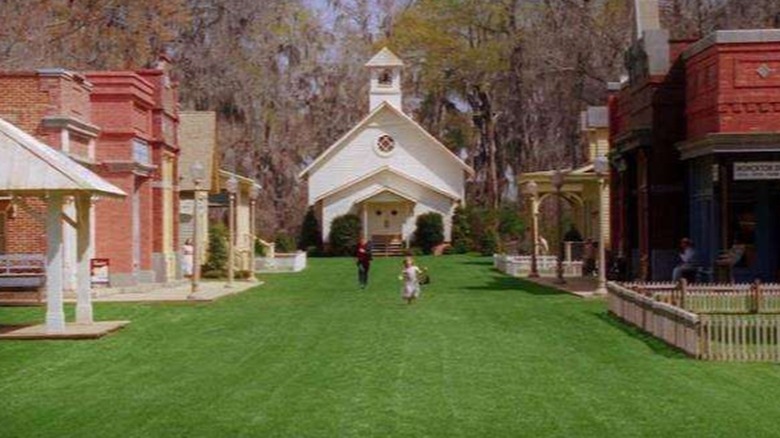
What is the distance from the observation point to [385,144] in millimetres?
71000

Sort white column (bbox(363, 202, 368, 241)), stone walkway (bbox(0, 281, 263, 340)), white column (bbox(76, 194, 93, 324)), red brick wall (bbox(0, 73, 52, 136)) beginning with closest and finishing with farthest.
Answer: stone walkway (bbox(0, 281, 263, 340)), white column (bbox(76, 194, 93, 324)), red brick wall (bbox(0, 73, 52, 136)), white column (bbox(363, 202, 368, 241))

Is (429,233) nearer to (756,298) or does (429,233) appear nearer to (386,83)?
(386,83)

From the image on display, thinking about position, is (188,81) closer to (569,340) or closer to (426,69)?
(426,69)

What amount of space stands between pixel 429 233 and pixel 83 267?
43143mm

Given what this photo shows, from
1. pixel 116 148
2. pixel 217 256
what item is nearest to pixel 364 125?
pixel 217 256

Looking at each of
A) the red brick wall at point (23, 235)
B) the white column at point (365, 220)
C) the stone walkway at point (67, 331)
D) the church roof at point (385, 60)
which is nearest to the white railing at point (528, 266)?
the red brick wall at point (23, 235)

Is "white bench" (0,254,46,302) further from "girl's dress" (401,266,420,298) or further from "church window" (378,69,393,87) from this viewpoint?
"church window" (378,69,393,87)

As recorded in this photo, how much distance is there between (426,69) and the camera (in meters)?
77.9

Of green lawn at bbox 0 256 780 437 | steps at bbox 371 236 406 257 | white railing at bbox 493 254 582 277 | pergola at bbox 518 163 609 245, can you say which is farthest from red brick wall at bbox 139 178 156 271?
steps at bbox 371 236 406 257

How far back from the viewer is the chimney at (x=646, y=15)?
3650 centimetres

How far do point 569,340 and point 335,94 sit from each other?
195ft

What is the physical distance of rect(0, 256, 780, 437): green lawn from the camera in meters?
13.2

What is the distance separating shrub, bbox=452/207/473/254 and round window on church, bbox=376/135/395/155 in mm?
6025

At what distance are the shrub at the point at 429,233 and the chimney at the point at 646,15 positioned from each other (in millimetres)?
30428
